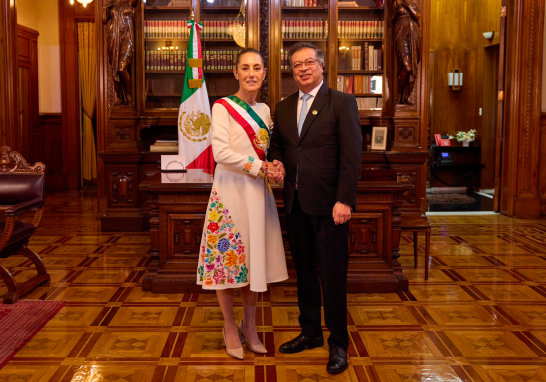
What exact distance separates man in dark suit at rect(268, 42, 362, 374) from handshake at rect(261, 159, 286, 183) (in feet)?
0.24

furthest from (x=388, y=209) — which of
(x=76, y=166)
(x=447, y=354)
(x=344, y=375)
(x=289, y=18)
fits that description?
(x=76, y=166)

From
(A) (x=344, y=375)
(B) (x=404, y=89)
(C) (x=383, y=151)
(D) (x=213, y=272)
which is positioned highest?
(B) (x=404, y=89)

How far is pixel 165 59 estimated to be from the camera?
663 cm

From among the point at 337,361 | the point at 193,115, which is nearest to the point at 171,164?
the point at 193,115

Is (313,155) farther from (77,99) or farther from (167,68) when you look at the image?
(77,99)

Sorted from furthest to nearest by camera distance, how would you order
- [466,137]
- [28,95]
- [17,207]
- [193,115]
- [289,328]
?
[466,137] → [28,95] → [193,115] → [17,207] → [289,328]

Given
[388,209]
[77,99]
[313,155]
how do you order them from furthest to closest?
[77,99] → [388,209] → [313,155]

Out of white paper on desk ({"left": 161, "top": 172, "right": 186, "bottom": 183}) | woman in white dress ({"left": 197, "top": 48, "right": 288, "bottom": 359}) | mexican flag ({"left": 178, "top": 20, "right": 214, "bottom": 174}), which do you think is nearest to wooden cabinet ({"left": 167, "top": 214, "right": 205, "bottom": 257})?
white paper on desk ({"left": 161, "top": 172, "right": 186, "bottom": 183})

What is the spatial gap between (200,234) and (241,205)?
1268 millimetres

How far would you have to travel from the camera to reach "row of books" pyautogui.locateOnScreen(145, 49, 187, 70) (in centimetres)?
661

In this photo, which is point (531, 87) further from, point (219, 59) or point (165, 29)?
point (165, 29)

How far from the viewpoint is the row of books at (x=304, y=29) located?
6645 mm

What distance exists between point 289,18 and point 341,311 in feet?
15.4

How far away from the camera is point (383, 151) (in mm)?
6477
